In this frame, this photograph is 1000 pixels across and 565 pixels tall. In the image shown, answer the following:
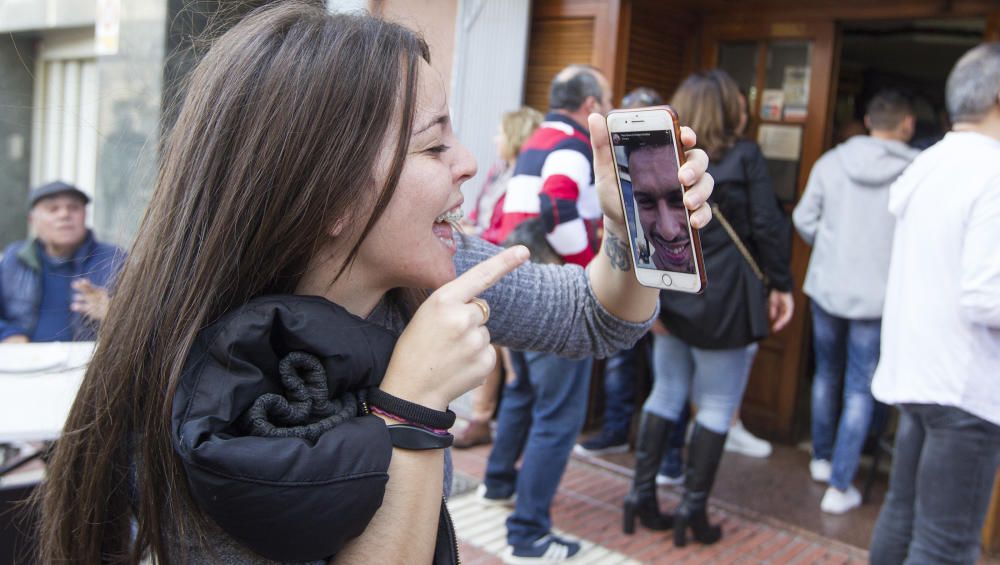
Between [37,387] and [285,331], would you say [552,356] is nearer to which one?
[37,387]

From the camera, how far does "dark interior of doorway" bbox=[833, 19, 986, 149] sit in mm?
5707

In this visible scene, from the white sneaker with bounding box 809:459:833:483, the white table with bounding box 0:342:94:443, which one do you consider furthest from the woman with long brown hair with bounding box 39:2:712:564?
the white sneaker with bounding box 809:459:833:483

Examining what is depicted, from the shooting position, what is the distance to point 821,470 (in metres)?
4.71

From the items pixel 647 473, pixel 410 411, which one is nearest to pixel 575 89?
pixel 647 473

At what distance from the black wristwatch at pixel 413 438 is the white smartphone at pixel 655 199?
51cm

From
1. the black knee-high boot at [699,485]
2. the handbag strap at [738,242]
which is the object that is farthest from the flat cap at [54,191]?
the black knee-high boot at [699,485]

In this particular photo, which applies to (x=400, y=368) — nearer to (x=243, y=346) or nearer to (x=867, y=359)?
(x=243, y=346)

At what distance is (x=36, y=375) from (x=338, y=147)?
86.3 inches

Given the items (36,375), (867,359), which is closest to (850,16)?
(867,359)

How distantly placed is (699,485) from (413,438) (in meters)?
2.99

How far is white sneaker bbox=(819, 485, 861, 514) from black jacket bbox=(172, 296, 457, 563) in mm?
3856

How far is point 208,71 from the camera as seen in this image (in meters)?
1.16

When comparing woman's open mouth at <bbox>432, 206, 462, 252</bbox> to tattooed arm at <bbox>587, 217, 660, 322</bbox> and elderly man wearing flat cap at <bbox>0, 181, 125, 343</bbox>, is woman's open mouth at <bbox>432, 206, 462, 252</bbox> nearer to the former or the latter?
tattooed arm at <bbox>587, 217, 660, 322</bbox>

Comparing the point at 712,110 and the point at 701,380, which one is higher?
the point at 712,110
